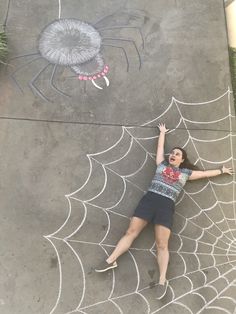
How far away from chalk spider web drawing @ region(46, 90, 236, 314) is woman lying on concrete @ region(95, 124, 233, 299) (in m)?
0.10

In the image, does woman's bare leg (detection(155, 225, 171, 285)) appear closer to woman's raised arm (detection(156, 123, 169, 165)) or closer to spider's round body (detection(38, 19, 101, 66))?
woman's raised arm (detection(156, 123, 169, 165))

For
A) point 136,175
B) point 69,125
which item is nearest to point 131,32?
point 69,125

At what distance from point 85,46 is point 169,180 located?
6.27 ft

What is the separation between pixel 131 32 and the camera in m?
5.25

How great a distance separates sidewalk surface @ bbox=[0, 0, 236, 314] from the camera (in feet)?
14.0

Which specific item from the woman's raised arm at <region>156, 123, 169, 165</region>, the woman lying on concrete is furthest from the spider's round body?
the woman lying on concrete

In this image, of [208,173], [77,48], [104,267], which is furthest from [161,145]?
[77,48]

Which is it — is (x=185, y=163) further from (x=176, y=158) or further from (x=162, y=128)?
(x=162, y=128)

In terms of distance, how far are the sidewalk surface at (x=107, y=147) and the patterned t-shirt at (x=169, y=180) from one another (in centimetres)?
16

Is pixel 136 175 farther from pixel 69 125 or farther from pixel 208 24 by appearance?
pixel 208 24

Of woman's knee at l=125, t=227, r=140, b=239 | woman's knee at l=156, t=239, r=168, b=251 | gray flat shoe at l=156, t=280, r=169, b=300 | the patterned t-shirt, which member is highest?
the patterned t-shirt

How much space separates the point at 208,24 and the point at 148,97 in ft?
4.28

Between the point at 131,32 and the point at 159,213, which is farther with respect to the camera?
the point at 131,32

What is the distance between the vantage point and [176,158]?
456 centimetres
